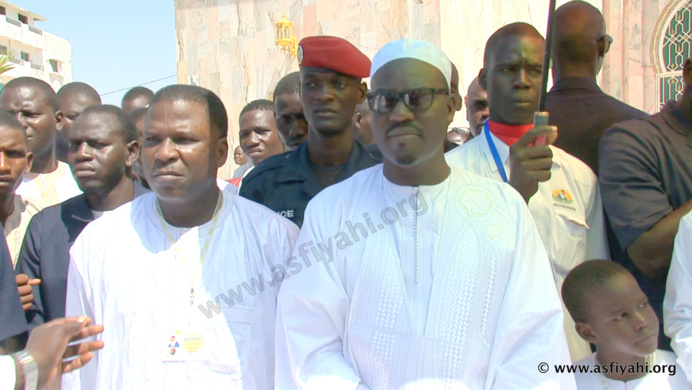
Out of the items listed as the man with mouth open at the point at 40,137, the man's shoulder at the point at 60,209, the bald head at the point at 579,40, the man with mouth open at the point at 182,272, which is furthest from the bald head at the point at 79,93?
the bald head at the point at 579,40

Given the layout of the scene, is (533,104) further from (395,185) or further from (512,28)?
(395,185)

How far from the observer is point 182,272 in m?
2.28

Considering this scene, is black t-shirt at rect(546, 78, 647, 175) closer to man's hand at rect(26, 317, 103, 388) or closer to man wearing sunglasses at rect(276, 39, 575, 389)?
man wearing sunglasses at rect(276, 39, 575, 389)

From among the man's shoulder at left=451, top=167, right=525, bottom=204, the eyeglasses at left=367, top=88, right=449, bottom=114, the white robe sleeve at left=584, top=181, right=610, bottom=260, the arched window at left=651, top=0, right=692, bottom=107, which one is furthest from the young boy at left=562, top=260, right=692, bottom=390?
the arched window at left=651, top=0, right=692, bottom=107

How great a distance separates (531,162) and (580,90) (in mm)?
936

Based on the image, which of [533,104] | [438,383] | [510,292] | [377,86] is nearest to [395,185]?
[377,86]

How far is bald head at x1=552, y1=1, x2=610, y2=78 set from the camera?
297 centimetres

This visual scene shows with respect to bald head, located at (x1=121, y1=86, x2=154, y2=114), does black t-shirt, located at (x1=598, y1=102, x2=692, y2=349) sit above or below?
below

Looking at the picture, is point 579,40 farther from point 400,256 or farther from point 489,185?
point 400,256

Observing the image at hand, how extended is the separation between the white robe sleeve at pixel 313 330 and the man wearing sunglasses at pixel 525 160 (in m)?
0.82

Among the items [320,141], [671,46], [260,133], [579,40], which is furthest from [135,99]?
[671,46]

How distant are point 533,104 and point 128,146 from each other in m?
2.09

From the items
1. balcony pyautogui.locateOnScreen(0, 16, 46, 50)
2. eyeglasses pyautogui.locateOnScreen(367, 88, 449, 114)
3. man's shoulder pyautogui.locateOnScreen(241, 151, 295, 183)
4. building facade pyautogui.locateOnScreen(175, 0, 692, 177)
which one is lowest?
man's shoulder pyautogui.locateOnScreen(241, 151, 295, 183)

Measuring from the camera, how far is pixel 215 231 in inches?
93.3
